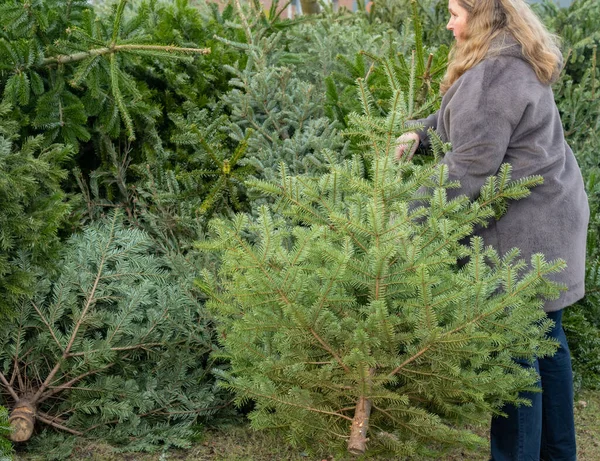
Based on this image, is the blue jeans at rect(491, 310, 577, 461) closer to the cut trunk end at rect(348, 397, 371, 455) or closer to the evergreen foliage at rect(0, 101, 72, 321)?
the cut trunk end at rect(348, 397, 371, 455)

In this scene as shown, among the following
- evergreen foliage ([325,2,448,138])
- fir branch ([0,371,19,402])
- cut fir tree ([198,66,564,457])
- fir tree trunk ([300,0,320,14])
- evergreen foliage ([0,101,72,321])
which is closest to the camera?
cut fir tree ([198,66,564,457])

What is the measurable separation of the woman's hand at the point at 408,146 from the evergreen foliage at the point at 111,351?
A: 4.06ft

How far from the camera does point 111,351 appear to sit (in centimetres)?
322

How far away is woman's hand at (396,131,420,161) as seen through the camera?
2.92m

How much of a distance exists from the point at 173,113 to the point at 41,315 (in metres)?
1.50

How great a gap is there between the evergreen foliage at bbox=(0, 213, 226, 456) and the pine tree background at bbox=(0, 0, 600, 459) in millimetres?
18

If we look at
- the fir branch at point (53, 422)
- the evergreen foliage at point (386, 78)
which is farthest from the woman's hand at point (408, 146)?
the fir branch at point (53, 422)

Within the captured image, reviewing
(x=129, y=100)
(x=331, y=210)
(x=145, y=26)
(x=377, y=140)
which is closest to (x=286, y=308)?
(x=331, y=210)

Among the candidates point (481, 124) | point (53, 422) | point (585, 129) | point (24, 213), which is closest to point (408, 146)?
point (481, 124)

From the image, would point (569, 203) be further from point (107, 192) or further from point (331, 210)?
point (107, 192)

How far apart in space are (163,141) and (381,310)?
2.47 meters

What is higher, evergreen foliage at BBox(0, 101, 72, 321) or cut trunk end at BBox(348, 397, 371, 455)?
evergreen foliage at BBox(0, 101, 72, 321)

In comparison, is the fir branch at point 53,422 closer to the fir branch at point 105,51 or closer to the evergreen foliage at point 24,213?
the evergreen foliage at point 24,213

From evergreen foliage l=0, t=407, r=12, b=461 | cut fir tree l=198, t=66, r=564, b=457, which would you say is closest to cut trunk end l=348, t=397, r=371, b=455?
cut fir tree l=198, t=66, r=564, b=457
